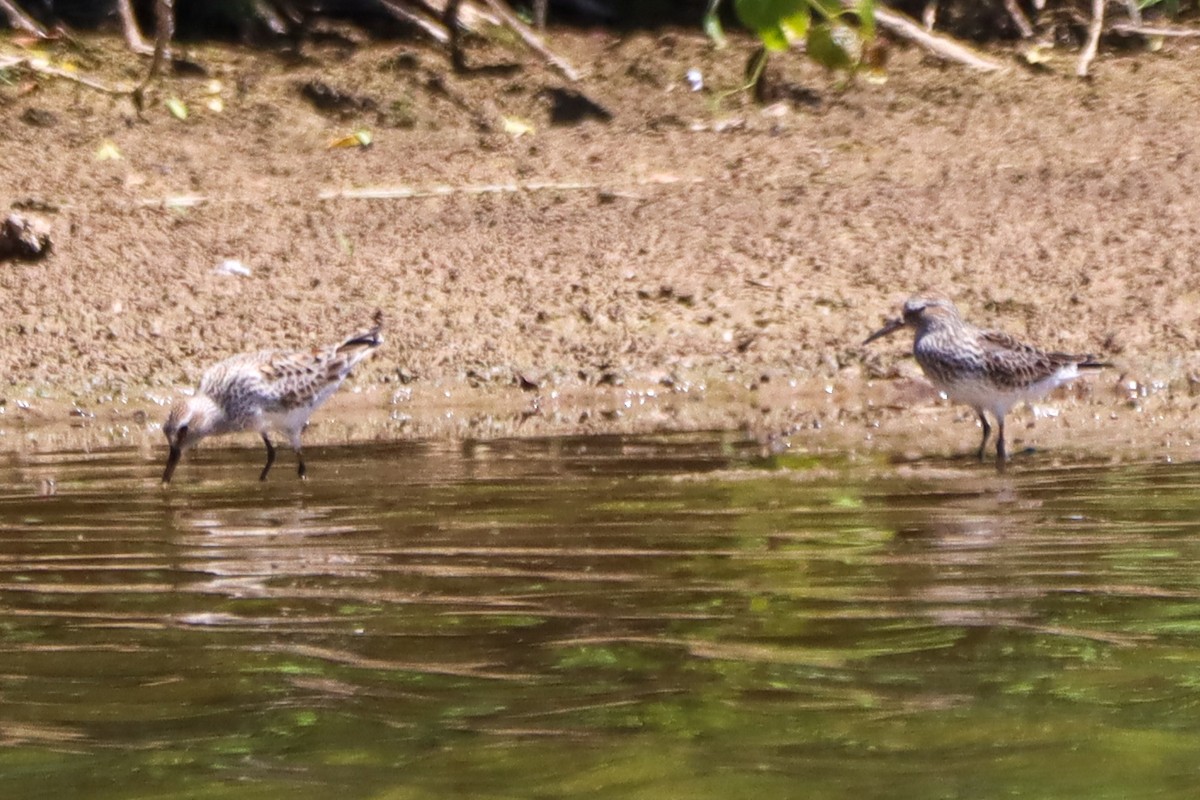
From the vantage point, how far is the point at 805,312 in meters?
10.8

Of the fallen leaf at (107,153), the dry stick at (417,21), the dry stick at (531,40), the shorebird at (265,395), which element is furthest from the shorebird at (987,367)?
the dry stick at (417,21)

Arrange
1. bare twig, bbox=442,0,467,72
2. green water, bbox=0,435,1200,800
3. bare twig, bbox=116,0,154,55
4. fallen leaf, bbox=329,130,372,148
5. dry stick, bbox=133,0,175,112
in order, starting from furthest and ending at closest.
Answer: bare twig, bbox=442,0,467,72 → bare twig, bbox=116,0,154,55 → fallen leaf, bbox=329,130,372,148 → dry stick, bbox=133,0,175,112 → green water, bbox=0,435,1200,800

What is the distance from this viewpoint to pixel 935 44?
14.1 metres

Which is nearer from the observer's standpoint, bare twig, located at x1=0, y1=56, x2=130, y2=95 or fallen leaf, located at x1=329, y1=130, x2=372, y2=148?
fallen leaf, located at x1=329, y1=130, x2=372, y2=148

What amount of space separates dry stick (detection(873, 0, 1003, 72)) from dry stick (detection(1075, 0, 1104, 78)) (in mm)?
540

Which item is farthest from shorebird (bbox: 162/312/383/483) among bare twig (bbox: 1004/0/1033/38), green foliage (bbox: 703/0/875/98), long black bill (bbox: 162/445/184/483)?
bare twig (bbox: 1004/0/1033/38)

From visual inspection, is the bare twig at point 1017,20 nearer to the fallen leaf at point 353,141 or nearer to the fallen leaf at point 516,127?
the fallen leaf at point 516,127

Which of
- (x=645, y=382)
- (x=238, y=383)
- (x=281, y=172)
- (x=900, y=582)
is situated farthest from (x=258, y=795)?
(x=281, y=172)

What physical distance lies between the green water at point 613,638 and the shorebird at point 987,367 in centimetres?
110

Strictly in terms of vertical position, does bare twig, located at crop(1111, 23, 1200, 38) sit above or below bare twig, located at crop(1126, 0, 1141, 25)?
below

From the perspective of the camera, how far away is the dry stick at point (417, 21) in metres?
14.3

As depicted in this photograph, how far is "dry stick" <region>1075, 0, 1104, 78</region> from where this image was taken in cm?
1380

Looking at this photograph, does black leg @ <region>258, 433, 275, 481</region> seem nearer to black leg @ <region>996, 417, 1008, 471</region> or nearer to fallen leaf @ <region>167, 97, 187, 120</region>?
black leg @ <region>996, 417, 1008, 471</region>

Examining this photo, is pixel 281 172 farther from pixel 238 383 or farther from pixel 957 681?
pixel 957 681
